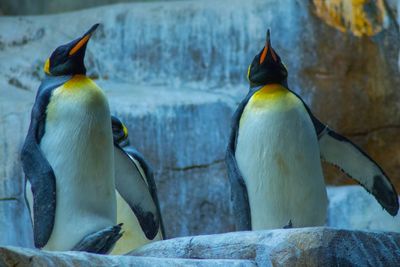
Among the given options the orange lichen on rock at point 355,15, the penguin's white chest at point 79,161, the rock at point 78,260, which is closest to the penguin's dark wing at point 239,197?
the penguin's white chest at point 79,161

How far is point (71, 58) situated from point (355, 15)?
11.5 feet

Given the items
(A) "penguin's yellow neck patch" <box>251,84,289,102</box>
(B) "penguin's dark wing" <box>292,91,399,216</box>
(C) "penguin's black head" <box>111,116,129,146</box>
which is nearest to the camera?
(A) "penguin's yellow neck patch" <box>251,84,289,102</box>

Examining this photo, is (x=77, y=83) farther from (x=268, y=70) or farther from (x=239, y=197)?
(x=268, y=70)

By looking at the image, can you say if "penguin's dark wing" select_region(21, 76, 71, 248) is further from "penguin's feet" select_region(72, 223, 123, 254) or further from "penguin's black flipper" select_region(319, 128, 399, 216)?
"penguin's black flipper" select_region(319, 128, 399, 216)

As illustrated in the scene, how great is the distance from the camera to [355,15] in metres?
7.71

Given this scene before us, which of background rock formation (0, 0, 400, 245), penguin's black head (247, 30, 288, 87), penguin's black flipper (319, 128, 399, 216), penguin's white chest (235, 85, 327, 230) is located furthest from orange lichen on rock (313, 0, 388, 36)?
penguin's white chest (235, 85, 327, 230)

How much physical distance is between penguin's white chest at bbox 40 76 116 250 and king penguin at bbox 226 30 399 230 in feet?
2.38

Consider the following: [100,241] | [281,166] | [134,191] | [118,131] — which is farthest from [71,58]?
[118,131]

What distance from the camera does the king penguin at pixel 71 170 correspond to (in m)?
4.25

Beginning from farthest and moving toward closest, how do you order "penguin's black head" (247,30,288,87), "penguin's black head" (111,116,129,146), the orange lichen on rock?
1. the orange lichen on rock
2. "penguin's black head" (111,116,129,146)
3. "penguin's black head" (247,30,288,87)

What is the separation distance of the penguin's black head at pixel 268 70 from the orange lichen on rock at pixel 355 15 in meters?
2.66

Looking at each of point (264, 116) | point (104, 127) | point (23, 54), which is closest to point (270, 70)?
point (264, 116)

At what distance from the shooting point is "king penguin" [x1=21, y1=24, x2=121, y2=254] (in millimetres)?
4246

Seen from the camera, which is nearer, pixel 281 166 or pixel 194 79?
pixel 281 166
